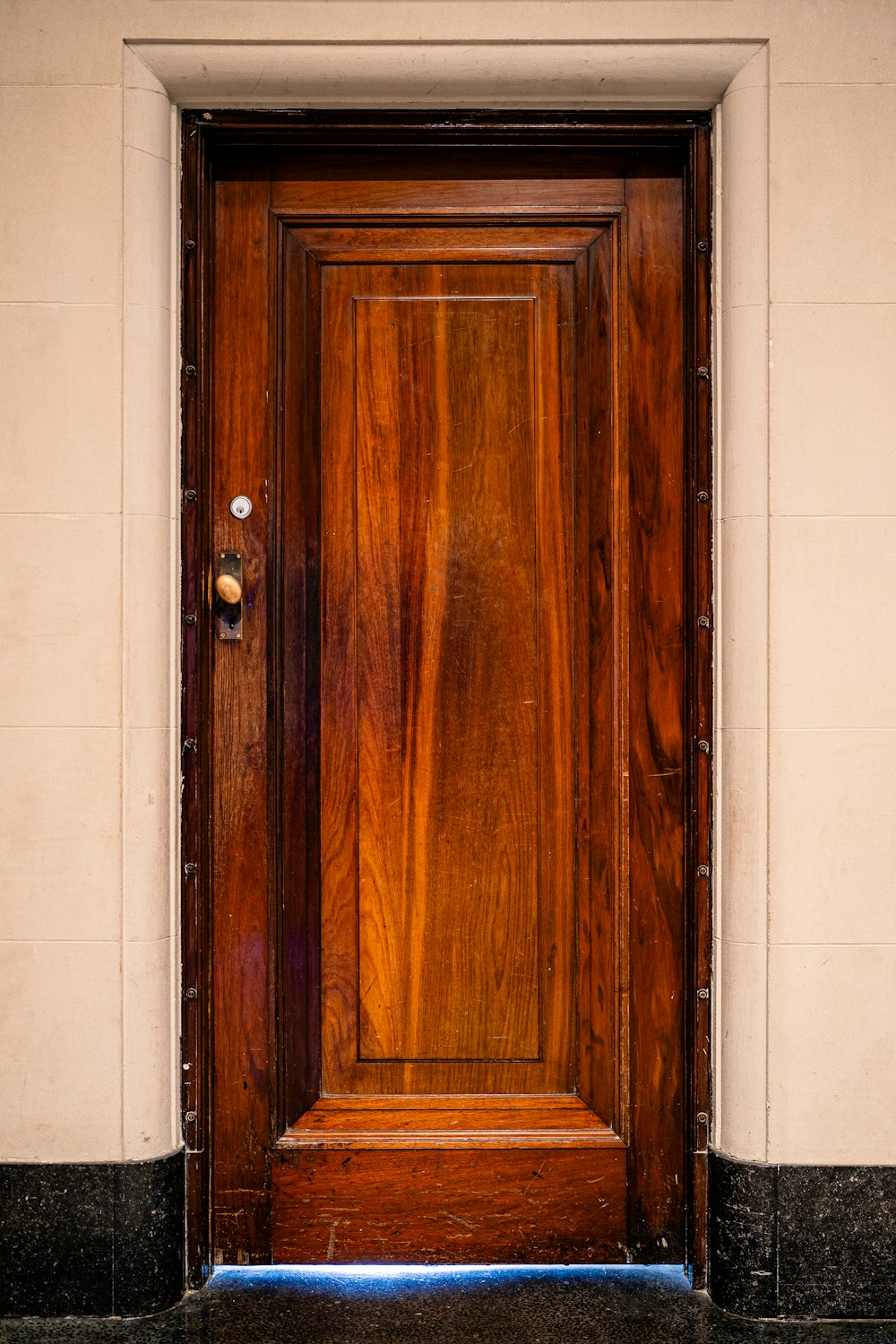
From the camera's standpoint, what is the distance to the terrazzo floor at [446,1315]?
1572 millimetres

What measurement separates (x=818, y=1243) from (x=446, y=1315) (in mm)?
611

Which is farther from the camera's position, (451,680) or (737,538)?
(451,680)

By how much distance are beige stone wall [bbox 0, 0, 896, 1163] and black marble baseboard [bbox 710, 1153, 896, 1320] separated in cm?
5

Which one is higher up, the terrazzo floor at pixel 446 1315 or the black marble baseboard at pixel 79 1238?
the black marble baseboard at pixel 79 1238

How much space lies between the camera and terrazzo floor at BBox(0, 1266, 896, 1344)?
1.57m

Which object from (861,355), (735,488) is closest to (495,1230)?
(735,488)

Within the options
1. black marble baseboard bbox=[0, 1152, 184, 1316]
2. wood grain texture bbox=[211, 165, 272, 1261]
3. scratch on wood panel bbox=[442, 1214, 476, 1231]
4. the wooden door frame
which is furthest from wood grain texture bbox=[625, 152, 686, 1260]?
black marble baseboard bbox=[0, 1152, 184, 1316]

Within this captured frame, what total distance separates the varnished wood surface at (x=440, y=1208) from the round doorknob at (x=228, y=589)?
0.97 meters

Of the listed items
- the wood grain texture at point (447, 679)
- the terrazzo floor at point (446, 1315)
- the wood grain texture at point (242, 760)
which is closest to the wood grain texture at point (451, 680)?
the wood grain texture at point (447, 679)

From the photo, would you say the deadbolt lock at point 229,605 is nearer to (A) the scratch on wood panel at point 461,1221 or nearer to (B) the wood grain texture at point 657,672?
(B) the wood grain texture at point 657,672

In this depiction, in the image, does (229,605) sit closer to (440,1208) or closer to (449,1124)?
(449,1124)

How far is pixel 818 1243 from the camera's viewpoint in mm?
1637

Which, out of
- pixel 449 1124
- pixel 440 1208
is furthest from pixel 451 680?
pixel 440 1208

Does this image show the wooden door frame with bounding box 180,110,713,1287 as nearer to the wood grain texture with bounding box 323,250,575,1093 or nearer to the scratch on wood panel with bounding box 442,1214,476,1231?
the wood grain texture with bounding box 323,250,575,1093
